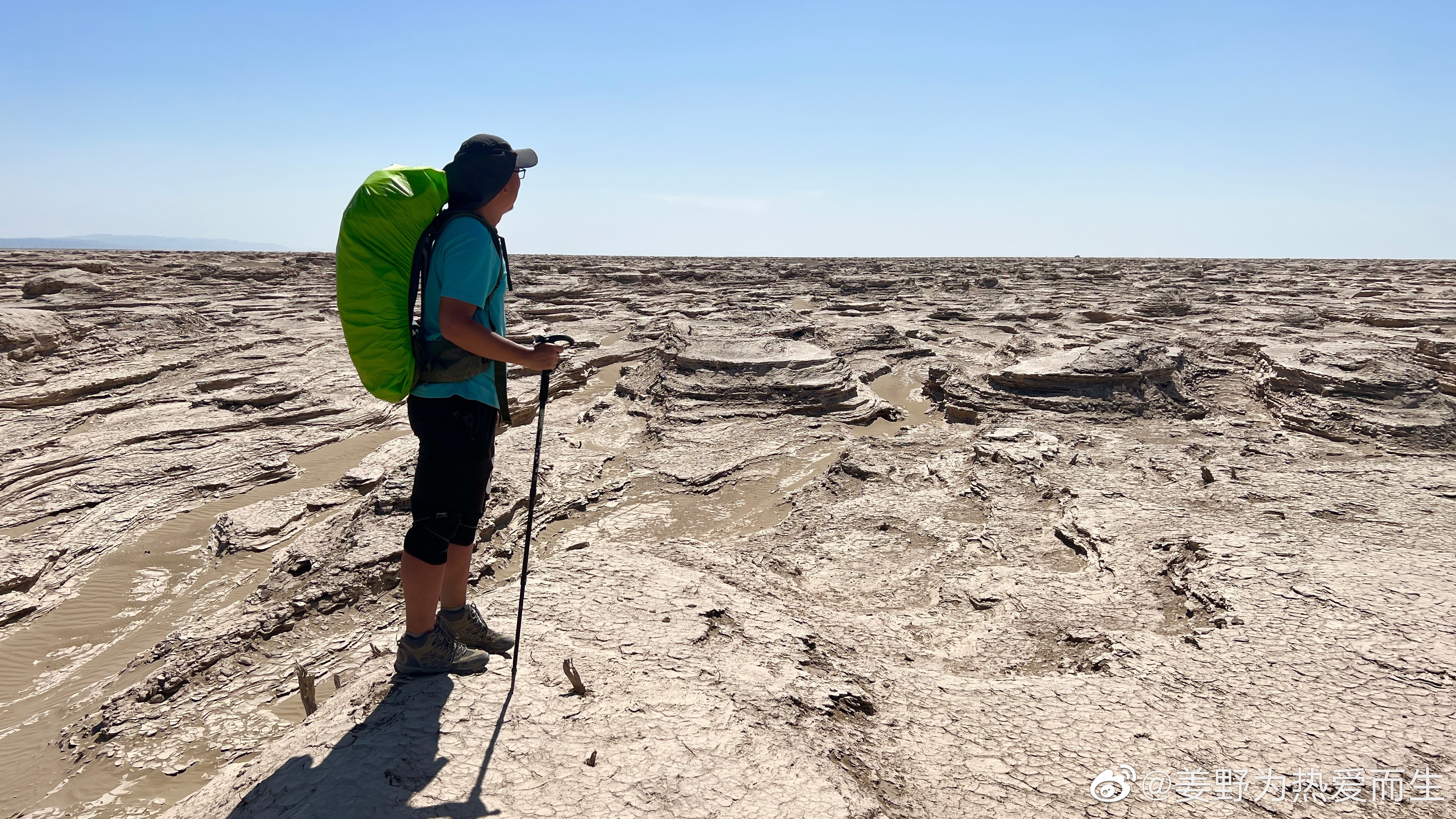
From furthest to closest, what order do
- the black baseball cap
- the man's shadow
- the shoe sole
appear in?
the shoe sole < the black baseball cap < the man's shadow

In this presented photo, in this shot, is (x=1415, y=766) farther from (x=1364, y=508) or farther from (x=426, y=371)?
(x=426, y=371)

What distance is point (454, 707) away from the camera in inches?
73.8

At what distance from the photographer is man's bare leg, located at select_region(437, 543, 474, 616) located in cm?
209

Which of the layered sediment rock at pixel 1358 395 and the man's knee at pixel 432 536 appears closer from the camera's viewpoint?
the man's knee at pixel 432 536

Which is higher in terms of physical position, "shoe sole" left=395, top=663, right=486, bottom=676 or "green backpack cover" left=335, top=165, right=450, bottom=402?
"green backpack cover" left=335, top=165, right=450, bottom=402

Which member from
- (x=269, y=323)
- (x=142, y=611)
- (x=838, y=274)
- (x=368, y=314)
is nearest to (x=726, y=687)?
(x=368, y=314)

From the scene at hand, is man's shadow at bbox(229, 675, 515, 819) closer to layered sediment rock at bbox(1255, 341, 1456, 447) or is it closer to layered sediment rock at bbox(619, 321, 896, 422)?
layered sediment rock at bbox(619, 321, 896, 422)

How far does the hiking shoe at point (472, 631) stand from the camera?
6.96 ft

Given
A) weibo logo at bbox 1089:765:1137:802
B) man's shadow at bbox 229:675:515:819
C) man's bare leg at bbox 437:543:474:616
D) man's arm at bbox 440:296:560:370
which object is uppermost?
man's arm at bbox 440:296:560:370

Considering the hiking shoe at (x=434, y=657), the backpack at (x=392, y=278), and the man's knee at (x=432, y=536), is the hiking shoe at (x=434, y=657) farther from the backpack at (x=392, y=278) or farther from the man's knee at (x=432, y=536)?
the backpack at (x=392, y=278)

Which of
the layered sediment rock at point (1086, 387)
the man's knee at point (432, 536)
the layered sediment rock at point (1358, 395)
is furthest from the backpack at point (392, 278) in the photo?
the layered sediment rock at point (1358, 395)

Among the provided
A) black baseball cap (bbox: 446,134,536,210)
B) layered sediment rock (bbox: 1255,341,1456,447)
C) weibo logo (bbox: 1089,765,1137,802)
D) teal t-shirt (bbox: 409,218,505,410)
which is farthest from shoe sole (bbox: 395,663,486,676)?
layered sediment rock (bbox: 1255,341,1456,447)

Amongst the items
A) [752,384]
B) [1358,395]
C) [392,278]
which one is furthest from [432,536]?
[1358,395]

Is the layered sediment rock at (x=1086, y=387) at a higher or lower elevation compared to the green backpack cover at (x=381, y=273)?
lower
